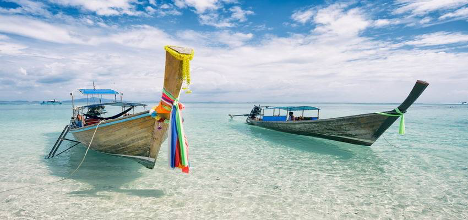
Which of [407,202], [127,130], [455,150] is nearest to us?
[407,202]

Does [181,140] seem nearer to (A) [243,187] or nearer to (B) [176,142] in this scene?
(B) [176,142]

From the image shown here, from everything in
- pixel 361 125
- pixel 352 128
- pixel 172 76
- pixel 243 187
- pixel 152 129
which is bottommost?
pixel 243 187

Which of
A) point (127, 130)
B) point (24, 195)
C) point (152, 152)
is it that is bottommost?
point (24, 195)

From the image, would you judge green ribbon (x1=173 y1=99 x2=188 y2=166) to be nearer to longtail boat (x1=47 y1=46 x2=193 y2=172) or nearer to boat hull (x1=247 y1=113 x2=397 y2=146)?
longtail boat (x1=47 y1=46 x2=193 y2=172)

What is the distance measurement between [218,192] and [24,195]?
4940 mm

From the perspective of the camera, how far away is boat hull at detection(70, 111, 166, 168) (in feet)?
21.3

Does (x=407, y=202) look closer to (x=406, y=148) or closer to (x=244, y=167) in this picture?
(x=244, y=167)

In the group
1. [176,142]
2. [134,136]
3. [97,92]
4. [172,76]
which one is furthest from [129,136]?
[97,92]

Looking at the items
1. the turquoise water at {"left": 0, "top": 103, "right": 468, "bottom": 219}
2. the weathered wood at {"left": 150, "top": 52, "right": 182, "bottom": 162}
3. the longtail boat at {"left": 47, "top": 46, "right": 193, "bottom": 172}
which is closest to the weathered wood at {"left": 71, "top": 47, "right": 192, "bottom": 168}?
the longtail boat at {"left": 47, "top": 46, "right": 193, "bottom": 172}

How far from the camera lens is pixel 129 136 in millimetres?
6855

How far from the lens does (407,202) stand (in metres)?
5.77

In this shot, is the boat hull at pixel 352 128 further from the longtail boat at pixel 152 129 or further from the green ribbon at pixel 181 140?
the green ribbon at pixel 181 140

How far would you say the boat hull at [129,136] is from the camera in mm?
6479

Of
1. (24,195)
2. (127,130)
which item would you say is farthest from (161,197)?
(24,195)
